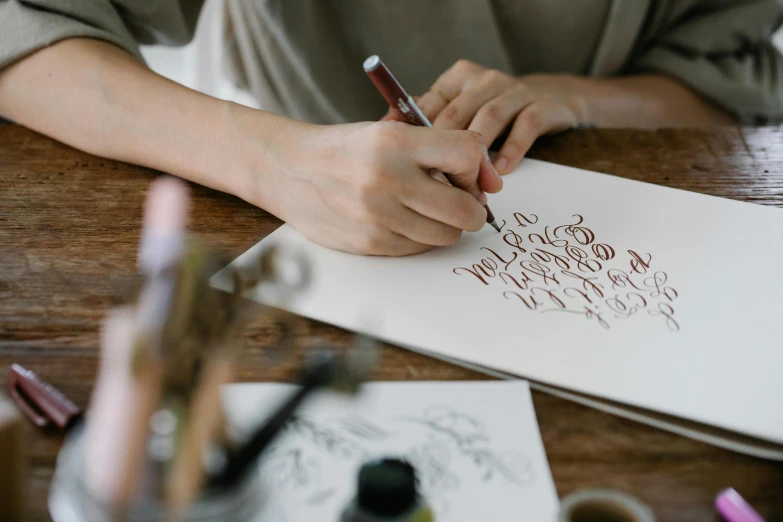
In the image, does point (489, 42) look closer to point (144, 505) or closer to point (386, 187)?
point (386, 187)

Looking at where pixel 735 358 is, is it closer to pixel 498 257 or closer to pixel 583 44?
pixel 498 257

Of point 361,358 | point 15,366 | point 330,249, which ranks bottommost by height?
point 15,366

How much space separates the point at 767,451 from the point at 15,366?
438 millimetres

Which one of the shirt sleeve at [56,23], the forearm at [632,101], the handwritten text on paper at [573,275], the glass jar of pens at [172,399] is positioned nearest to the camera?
the glass jar of pens at [172,399]

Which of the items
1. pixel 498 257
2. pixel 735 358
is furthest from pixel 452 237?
pixel 735 358

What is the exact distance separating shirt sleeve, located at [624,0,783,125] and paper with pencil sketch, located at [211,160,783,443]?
386 millimetres

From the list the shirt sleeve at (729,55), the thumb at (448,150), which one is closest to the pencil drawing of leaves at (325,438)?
the thumb at (448,150)

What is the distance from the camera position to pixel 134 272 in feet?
1.74

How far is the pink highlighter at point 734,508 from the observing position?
0.34 meters

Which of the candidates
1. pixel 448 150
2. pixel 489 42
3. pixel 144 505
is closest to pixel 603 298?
pixel 448 150

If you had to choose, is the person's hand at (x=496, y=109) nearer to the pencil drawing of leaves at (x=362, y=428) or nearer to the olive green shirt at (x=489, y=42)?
the olive green shirt at (x=489, y=42)

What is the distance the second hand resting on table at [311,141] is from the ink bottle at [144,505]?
11.3 inches

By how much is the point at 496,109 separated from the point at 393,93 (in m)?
0.18

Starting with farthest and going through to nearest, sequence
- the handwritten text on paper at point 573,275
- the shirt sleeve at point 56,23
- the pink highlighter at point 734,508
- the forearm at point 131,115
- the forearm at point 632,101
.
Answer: the forearm at point 632,101, the shirt sleeve at point 56,23, the forearm at point 131,115, the handwritten text on paper at point 573,275, the pink highlighter at point 734,508
